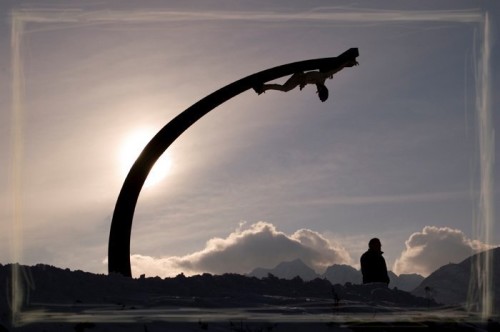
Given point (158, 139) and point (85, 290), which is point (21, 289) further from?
point (158, 139)

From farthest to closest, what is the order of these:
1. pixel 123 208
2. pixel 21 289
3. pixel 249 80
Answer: pixel 249 80 < pixel 123 208 < pixel 21 289

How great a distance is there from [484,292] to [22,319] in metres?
9.06

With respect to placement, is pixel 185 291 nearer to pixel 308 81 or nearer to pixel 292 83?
pixel 292 83

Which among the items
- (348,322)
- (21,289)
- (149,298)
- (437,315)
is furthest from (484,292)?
(21,289)

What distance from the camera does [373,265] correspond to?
17.4m

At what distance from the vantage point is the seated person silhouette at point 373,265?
17.4 metres

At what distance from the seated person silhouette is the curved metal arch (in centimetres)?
612

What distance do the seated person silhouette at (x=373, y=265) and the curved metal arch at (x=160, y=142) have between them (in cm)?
612

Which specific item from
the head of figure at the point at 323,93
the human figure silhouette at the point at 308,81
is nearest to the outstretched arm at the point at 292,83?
the human figure silhouette at the point at 308,81

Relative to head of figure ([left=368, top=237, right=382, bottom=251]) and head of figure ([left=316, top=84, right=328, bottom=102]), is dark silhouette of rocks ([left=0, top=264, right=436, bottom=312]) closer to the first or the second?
head of figure ([left=368, top=237, right=382, bottom=251])

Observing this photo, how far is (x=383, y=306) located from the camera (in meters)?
12.9

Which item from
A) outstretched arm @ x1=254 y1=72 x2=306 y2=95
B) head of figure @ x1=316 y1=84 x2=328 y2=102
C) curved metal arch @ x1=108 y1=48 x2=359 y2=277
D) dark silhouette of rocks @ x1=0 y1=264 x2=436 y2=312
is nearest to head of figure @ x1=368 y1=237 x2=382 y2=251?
dark silhouette of rocks @ x1=0 y1=264 x2=436 y2=312

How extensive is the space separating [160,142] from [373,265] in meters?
6.78

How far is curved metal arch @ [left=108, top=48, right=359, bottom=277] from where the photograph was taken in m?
18.6
